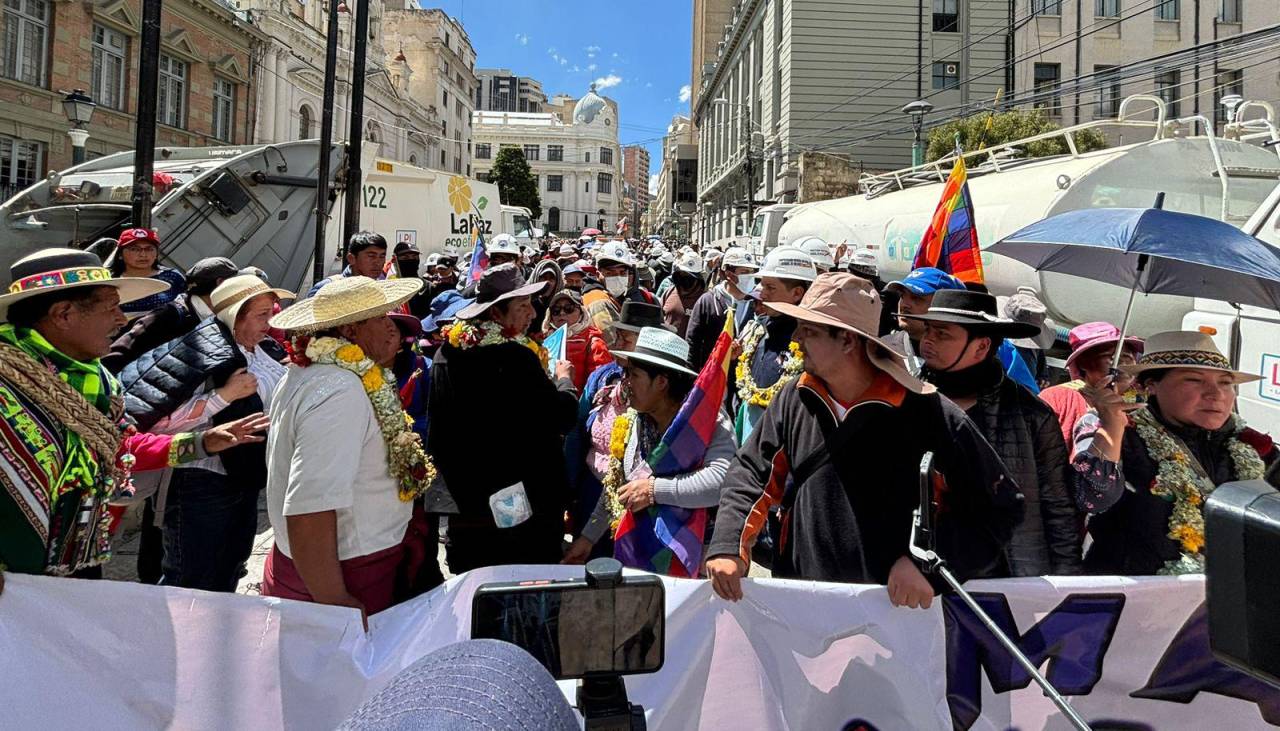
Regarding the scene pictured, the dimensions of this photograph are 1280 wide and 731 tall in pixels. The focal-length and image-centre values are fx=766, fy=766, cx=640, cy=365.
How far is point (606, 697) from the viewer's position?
50.2 inches

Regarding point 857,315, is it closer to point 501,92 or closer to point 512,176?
point 512,176

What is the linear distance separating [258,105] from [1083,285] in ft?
111

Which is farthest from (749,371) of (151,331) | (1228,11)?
(1228,11)

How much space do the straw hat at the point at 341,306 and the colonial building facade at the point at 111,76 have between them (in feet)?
74.3

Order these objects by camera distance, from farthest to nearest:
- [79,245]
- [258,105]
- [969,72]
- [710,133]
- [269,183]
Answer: [710,133] < [969,72] < [258,105] < [269,183] < [79,245]

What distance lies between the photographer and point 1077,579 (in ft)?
8.04

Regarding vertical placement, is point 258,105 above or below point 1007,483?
above

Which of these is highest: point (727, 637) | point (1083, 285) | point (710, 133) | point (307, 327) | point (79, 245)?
point (710, 133)

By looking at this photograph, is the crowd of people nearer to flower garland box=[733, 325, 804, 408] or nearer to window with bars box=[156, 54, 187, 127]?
flower garland box=[733, 325, 804, 408]

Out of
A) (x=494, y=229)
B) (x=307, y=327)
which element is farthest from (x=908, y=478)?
(x=494, y=229)

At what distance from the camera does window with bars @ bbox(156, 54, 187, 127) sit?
2691 cm

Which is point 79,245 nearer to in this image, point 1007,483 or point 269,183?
point 269,183

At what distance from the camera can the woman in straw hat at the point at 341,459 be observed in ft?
7.82

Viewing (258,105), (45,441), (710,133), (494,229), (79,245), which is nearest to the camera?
(45,441)
